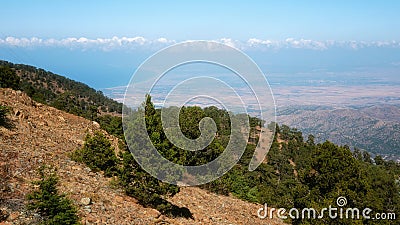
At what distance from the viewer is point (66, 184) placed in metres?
17.8

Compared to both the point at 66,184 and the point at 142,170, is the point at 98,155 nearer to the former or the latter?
the point at 66,184

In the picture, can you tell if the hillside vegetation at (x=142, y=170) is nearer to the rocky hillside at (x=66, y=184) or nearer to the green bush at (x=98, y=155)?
the green bush at (x=98, y=155)

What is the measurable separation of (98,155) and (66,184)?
15.3ft

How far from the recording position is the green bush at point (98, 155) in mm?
21891

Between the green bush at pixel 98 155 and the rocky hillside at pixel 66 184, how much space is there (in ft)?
1.86

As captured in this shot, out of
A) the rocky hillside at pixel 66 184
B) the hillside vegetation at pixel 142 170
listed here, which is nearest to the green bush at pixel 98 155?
the hillside vegetation at pixel 142 170

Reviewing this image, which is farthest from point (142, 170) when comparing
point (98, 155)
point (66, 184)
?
point (98, 155)

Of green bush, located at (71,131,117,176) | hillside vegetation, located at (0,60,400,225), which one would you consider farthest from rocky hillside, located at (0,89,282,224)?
green bush, located at (71,131,117,176)

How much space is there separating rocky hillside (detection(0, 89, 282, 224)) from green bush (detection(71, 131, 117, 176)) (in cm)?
57

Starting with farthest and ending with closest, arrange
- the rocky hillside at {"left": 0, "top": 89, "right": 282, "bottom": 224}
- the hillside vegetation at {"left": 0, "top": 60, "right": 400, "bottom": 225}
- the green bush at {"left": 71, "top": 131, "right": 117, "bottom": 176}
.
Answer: the green bush at {"left": 71, "top": 131, "right": 117, "bottom": 176}, the hillside vegetation at {"left": 0, "top": 60, "right": 400, "bottom": 225}, the rocky hillside at {"left": 0, "top": 89, "right": 282, "bottom": 224}

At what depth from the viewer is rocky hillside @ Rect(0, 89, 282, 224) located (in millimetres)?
15477

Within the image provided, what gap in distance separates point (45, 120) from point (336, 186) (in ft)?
82.8

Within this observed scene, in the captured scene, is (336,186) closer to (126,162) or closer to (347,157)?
(347,157)

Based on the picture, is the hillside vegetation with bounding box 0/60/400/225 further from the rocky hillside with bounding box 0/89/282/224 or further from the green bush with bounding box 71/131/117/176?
the rocky hillside with bounding box 0/89/282/224
